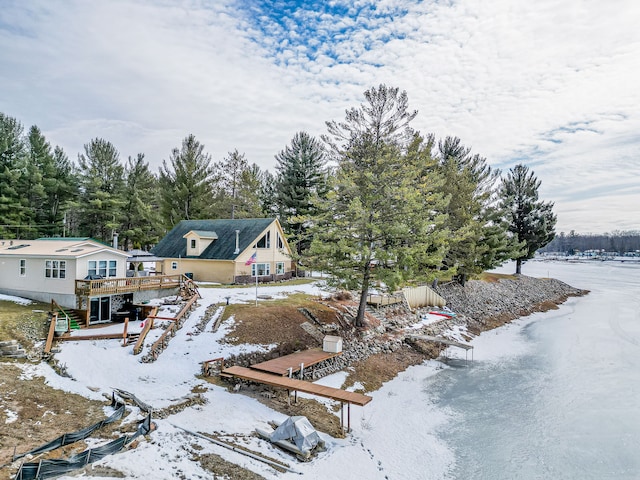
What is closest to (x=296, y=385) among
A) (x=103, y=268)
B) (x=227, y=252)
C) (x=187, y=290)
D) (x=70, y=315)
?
(x=187, y=290)

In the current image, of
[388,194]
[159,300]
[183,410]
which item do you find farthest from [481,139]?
[183,410]

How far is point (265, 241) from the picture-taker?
29.0 m

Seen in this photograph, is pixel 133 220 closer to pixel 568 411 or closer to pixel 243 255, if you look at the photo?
pixel 243 255

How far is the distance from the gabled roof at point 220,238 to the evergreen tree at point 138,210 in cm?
967

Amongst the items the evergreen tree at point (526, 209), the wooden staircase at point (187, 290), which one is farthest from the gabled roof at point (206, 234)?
the evergreen tree at point (526, 209)

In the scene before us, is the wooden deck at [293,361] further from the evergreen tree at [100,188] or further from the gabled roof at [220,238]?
the evergreen tree at [100,188]

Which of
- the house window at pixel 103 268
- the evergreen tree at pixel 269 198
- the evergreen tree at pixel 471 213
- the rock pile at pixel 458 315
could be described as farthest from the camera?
the evergreen tree at pixel 269 198

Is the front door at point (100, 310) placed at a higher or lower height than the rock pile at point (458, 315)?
higher

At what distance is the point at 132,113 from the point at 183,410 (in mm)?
21246

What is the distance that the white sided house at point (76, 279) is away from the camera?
1741 cm

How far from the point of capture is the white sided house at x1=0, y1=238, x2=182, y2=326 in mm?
17406

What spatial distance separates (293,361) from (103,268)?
36.7 feet

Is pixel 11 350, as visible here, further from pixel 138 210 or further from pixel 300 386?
pixel 138 210

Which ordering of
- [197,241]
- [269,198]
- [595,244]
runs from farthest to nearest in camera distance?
[595,244], [269,198], [197,241]
